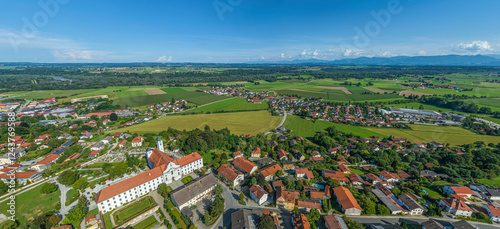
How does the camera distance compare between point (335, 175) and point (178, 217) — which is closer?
point (178, 217)

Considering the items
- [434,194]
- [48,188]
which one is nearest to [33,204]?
[48,188]

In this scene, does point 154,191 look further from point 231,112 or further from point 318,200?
point 231,112

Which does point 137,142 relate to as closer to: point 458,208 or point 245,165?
point 245,165

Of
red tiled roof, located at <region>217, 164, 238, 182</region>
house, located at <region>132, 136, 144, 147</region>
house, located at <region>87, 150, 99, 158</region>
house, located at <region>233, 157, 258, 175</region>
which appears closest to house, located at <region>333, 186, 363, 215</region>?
house, located at <region>233, 157, 258, 175</region>

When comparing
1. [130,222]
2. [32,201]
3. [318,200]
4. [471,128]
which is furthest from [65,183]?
[471,128]

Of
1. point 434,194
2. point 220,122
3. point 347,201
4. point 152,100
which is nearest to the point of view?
point 347,201

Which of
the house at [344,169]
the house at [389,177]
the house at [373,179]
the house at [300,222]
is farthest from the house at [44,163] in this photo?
the house at [389,177]
